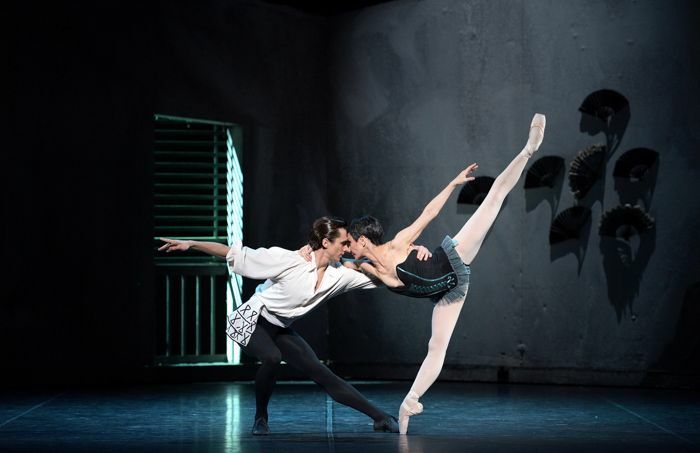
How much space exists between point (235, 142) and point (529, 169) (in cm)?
273

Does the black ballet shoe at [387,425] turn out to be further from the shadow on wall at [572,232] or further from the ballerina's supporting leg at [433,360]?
the shadow on wall at [572,232]

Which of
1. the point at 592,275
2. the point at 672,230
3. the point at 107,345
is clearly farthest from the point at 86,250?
the point at 672,230

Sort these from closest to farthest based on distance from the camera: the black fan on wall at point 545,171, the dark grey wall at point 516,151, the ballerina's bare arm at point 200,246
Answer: the ballerina's bare arm at point 200,246
the dark grey wall at point 516,151
the black fan on wall at point 545,171

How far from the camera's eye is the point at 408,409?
17.9 feet

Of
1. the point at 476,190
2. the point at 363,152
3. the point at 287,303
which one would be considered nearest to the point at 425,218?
the point at 287,303

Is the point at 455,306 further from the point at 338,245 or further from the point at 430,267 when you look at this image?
the point at 338,245

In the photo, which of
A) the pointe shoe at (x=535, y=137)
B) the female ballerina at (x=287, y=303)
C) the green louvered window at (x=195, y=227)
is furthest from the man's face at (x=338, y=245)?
the green louvered window at (x=195, y=227)

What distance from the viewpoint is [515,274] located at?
8898mm

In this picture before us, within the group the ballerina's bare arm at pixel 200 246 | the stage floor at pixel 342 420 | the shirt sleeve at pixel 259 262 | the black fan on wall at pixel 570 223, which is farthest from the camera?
the black fan on wall at pixel 570 223

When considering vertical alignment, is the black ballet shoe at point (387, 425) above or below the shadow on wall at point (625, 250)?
below

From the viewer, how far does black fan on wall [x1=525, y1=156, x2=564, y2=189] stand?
8.62m

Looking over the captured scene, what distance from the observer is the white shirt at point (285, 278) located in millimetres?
5469

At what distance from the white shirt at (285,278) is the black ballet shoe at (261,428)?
53cm

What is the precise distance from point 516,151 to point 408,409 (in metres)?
3.96
